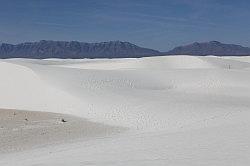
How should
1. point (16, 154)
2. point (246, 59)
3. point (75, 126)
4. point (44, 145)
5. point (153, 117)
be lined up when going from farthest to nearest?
point (246, 59) → point (153, 117) → point (75, 126) → point (44, 145) → point (16, 154)

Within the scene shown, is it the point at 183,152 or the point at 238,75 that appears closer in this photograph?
the point at 183,152

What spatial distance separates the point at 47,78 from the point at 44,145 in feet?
39.1

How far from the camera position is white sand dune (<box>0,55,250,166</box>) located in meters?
9.30

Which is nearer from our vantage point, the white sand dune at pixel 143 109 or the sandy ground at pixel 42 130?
the white sand dune at pixel 143 109

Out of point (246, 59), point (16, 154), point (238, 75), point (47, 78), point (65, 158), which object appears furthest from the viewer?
point (246, 59)

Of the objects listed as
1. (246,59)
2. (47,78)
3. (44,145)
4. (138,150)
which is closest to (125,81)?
(47,78)

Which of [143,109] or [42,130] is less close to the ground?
[143,109]

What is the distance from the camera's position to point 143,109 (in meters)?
18.2

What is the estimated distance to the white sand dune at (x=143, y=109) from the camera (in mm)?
9305

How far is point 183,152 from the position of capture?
31.1 feet

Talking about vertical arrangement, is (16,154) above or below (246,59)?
below

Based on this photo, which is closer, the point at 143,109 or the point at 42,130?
the point at 42,130

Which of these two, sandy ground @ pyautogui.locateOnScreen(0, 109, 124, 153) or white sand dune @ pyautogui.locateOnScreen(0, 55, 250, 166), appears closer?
Result: white sand dune @ pyautogui.locateOnScreen(0, 55, 250, 166)

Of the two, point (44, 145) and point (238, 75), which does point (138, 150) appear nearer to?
point (44, 145)
